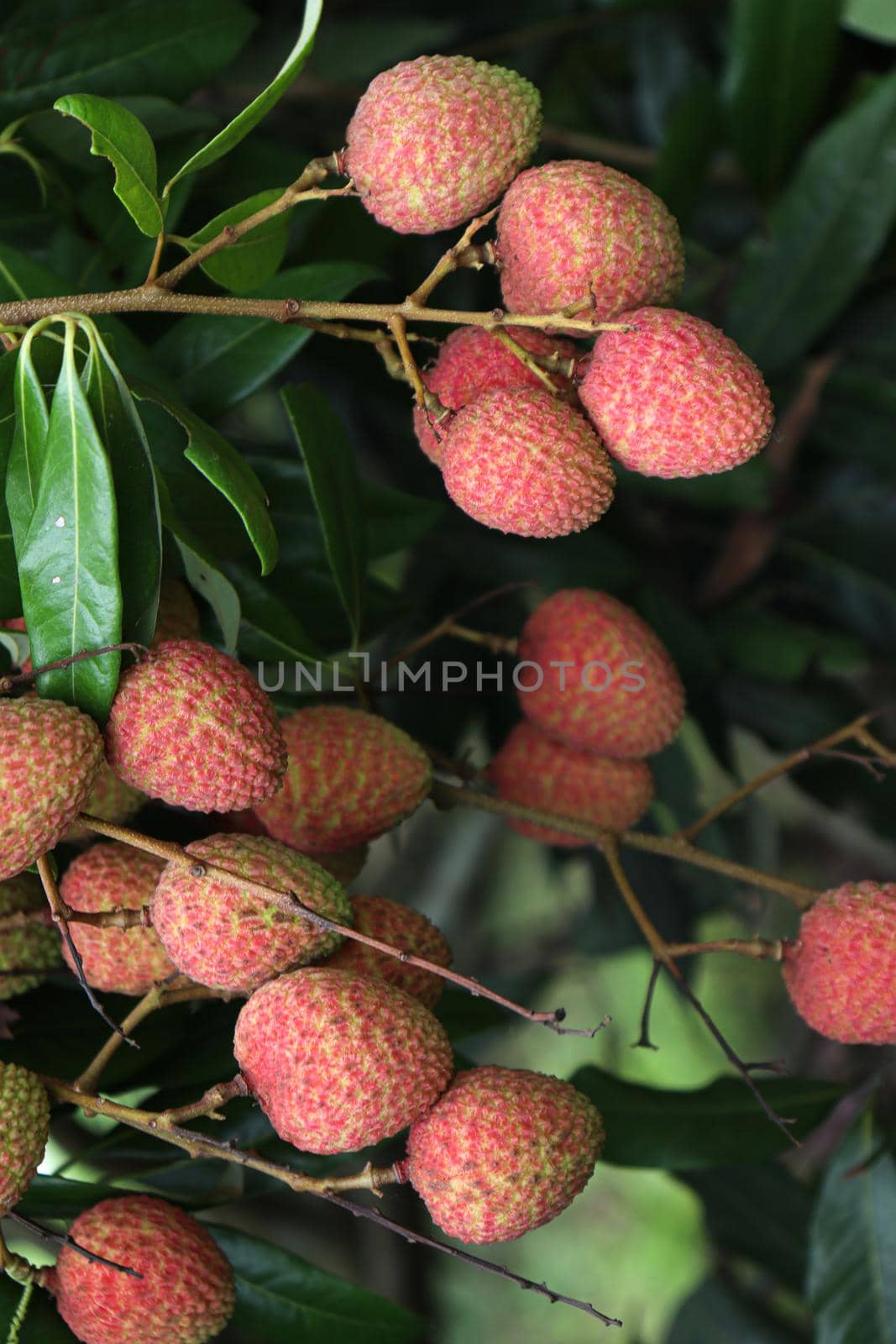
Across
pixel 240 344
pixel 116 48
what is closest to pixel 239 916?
pixel 240 344

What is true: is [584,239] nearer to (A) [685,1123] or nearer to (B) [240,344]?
(B) [240,344]

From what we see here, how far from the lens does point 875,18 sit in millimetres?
1271

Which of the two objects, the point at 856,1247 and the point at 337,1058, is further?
the point at 856,1247

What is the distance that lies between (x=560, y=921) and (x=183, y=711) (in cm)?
184

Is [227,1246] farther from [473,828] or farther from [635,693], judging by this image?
[473,828]

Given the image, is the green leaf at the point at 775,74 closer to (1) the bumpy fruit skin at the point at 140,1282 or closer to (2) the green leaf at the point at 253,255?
(2) the green leaf at the point at 253,255

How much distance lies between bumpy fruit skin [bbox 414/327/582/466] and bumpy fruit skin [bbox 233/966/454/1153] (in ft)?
1.05

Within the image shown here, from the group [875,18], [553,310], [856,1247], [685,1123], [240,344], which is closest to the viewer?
[553,310]

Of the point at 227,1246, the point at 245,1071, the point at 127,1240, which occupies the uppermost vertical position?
the point at 245,1071

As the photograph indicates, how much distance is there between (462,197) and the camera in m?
0.73

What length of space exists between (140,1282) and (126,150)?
0.64 metres

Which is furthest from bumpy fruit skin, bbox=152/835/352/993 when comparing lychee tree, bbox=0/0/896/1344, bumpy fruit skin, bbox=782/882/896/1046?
bumpy fruit skin, bbox=782/882/896/1046

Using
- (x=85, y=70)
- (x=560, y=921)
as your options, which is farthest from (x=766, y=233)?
(x=560, y=921)

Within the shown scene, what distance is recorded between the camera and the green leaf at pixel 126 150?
68 cm
